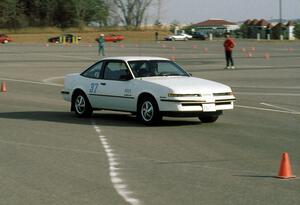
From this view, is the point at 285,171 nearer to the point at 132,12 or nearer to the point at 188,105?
the point at 188,105

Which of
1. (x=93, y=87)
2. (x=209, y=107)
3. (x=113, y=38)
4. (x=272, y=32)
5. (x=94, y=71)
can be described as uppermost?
(x=272, y=32)

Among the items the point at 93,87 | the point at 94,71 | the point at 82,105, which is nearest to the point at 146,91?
the point at 93,87

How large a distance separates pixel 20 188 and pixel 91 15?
122915mm

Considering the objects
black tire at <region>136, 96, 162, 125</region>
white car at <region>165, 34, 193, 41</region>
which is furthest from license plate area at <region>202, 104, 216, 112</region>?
white car at <region>165, 34, 193, 41</region>

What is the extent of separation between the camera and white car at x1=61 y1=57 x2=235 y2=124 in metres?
14.1

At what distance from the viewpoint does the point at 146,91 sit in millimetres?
14602

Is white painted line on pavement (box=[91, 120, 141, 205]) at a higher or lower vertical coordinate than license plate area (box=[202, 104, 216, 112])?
lower

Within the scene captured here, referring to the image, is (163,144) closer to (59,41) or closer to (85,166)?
(85,166)

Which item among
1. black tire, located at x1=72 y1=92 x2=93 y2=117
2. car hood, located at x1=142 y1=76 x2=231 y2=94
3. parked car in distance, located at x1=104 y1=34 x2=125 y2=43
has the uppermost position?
parked car in distance, located at x1=104 y1=34 x2=125 y2=43

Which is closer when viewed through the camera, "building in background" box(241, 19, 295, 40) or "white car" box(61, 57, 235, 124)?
"white car" box(61, 57, 235, 124)

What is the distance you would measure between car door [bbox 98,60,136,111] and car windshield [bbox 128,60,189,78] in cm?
18

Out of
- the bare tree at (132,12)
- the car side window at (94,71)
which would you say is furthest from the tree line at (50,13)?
the car side window at (94,71)

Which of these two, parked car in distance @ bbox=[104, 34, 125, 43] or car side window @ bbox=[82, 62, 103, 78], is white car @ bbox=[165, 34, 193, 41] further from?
car side window @ bbox=[82, 62, 103, 78]

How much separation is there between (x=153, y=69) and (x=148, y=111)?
1.31m
